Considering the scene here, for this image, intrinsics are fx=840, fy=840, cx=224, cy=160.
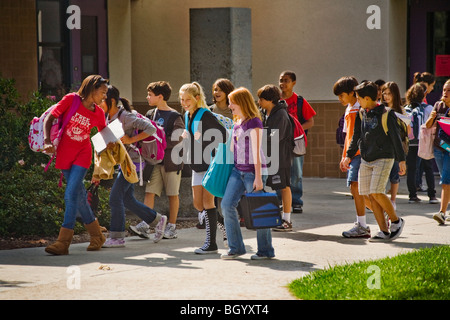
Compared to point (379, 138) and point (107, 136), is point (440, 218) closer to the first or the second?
point (379, 138)

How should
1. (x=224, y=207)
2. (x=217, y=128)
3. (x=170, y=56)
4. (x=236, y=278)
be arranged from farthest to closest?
(x=170, y=56) → (x=217, y=128) → (x=224, y=207) → (x=236, y=278)

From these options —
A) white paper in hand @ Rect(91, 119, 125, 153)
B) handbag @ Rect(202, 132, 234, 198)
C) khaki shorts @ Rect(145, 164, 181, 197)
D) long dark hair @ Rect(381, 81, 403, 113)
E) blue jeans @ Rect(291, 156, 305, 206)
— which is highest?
long dark hair @ Rect(381, 81, 403, 113)

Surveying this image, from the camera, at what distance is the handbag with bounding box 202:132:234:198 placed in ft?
27.2

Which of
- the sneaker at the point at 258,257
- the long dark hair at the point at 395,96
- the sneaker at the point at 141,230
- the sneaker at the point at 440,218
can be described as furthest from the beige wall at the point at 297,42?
the sneaker at the point at 258,257

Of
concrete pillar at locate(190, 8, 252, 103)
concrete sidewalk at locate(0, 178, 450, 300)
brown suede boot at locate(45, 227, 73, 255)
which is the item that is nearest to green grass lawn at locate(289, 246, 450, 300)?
concrete sidewalk at locate(0, 178, 450, 300)

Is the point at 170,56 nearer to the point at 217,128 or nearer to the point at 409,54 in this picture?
the point at 409,54

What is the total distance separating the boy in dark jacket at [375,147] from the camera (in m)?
9.16

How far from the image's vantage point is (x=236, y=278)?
724 centimetres

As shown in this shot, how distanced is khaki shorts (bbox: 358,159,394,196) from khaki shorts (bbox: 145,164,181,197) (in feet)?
6.83

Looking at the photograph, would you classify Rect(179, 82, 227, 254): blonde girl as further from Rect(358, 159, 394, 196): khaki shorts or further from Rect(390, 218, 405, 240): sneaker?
Rect(390, 218, 405, 240): sneaker

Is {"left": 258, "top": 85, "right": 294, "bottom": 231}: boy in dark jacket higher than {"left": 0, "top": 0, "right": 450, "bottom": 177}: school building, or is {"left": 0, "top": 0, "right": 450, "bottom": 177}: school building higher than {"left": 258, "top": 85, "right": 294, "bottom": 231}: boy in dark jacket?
{"left": 0, "top": 0, "right": 450, "bottom": 177}: school building
